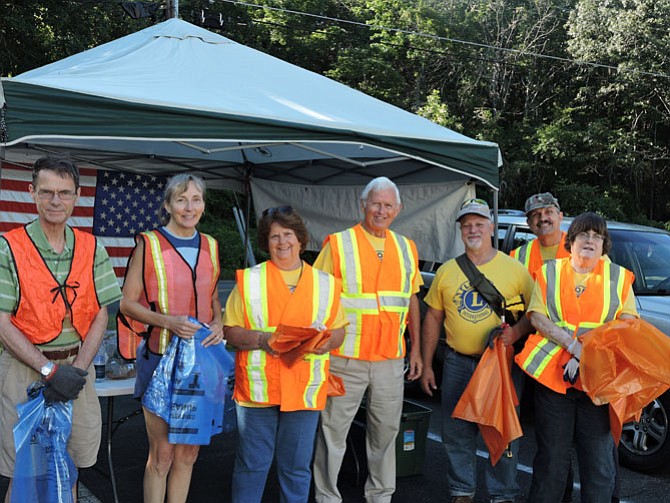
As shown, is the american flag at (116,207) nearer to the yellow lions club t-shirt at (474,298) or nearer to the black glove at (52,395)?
the black glove at (52,395)

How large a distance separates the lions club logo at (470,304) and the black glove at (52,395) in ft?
7.55

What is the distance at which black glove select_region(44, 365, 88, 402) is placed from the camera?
3076 mm

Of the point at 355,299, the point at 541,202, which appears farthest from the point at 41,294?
the point at 541,202

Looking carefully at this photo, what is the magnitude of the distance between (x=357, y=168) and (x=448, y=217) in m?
1.20

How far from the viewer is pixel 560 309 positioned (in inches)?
151

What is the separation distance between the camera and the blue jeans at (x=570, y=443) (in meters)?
3.78

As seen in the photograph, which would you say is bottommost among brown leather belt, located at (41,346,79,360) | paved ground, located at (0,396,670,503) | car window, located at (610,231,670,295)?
paved ground, located at (0,396,670,503)

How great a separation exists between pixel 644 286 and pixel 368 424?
287cm

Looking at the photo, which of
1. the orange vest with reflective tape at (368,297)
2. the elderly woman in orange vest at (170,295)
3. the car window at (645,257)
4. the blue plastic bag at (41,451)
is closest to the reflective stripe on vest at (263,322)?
the elderly woman in orange vest at (170,295)

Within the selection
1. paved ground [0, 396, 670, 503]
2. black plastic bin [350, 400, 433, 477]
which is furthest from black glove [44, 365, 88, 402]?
black plastic bin [350, 400, 433, 477]

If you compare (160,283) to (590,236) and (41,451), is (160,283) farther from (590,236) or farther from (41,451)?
(590,236)

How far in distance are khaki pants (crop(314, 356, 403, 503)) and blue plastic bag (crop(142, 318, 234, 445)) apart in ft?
2.70

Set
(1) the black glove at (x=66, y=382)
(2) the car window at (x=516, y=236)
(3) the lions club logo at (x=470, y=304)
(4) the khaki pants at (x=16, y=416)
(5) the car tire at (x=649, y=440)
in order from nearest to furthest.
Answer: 1. (1) the black glove at (x=66, y=382)
2. (4) the khaki pants at (x=16, y=416)
3. (3) the lions club logo at (x=470, y=304)
4. (5) the car tire at (x=649, y=440)
5. (2) the car window at (x=516, y=236)

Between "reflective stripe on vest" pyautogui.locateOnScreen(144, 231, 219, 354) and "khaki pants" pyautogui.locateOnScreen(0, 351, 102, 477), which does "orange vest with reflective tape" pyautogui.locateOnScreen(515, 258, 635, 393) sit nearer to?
"reflective stripe on vest" pyautogui.locateOnScreen(144, 231, 219, 354)
